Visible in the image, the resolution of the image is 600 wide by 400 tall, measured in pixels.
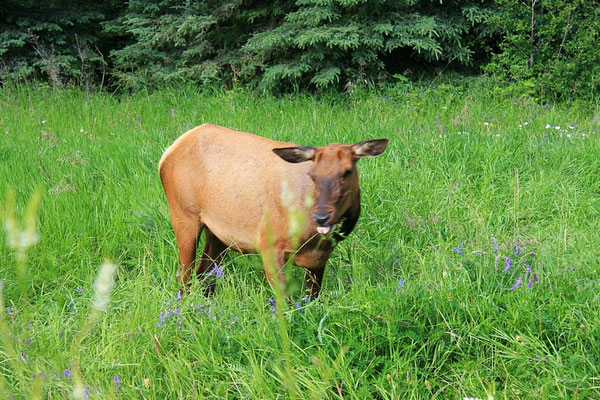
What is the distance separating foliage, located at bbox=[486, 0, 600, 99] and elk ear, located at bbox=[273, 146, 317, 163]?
19.8ft

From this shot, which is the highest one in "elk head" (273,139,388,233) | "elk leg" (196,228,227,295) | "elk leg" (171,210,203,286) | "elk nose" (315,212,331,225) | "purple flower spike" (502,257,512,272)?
"elk head" (273,139,388,233)

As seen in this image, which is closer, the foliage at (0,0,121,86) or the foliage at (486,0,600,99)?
the foliage at (486,0,600,99)

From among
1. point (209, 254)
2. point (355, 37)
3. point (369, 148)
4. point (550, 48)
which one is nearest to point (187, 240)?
point (209, 254)

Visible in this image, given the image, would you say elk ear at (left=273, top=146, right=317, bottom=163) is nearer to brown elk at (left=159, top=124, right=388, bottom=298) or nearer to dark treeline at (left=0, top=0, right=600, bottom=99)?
brown elk at (left=159, top=124, right=388, bottom=298)

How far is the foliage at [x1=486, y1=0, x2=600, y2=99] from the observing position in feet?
27.5

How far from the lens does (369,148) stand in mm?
3242

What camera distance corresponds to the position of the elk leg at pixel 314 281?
11.6 ft

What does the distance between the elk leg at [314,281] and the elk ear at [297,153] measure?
71cm

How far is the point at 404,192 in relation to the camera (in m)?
4.84

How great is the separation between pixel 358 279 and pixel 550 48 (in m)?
7.03

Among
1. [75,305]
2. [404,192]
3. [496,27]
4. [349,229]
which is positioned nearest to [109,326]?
[75,305]

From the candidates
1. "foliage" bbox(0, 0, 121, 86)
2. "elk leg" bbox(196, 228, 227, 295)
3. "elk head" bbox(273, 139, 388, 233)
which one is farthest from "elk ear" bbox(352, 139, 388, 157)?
"foliage" bbox(0, 0, 121, 86)

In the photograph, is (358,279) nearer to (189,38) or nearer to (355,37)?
(355,37)

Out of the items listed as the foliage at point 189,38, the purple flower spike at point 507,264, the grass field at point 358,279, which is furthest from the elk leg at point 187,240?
the foliage at point 189,38
